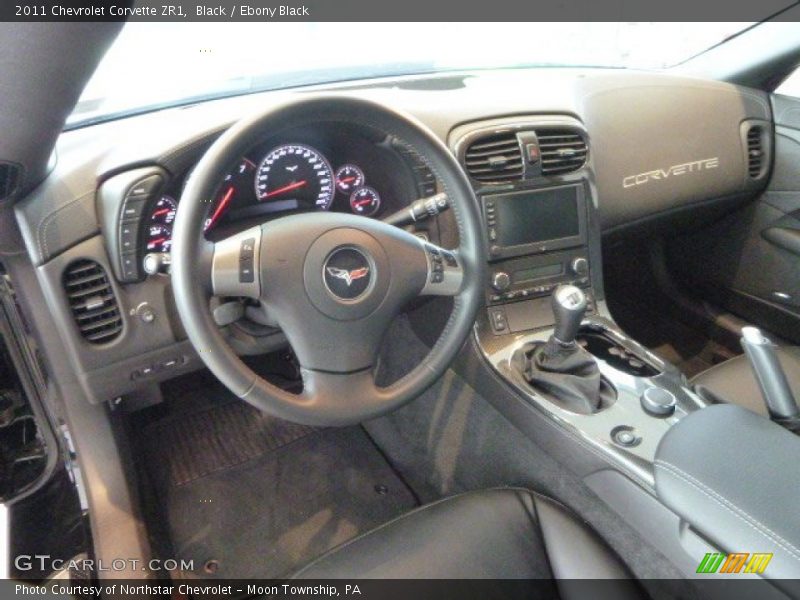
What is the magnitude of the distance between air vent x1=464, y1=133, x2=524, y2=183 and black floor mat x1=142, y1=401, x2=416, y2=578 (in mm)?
843

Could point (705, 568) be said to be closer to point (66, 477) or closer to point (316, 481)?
point (316, 481)

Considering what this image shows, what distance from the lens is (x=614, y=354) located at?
4.52 ft

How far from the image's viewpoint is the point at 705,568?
3.12 feet

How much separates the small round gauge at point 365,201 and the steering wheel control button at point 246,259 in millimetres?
466

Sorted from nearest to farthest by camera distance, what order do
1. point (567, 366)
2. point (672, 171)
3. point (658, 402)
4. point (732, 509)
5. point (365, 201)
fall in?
point (732, 509), point (658, 402), point (567, 366), point (365, 201), point (672, 171)

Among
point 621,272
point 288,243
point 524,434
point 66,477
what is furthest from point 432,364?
point 621,272

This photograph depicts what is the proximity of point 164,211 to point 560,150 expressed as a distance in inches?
34.5

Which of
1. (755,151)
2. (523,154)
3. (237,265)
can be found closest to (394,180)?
(523,154)

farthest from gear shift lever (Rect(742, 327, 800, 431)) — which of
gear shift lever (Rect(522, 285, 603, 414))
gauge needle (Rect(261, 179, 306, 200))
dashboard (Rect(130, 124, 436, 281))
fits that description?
gauge needle (Rect(261, 179, 306, 200))

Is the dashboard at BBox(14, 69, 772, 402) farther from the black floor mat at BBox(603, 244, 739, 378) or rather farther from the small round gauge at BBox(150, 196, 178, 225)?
the black floor mat at BBox(603, 244, 739, 378)

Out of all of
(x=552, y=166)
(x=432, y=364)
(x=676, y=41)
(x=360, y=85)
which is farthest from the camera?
(x=676, y=41)

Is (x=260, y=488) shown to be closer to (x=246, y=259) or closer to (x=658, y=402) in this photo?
(x=246, y=259)

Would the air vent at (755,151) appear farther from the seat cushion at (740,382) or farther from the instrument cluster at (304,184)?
the instrument cluster at (304,184)

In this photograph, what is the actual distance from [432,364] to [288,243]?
0.30 m
